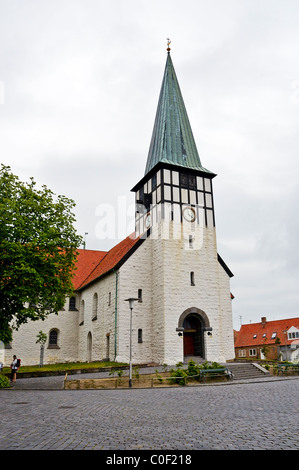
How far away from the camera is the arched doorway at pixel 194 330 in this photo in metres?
31.2

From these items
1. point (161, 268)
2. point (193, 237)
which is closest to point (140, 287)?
point (161, 268)

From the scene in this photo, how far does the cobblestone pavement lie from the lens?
7.40 m

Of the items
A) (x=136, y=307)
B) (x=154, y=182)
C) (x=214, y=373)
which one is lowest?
(x=214, y=373)

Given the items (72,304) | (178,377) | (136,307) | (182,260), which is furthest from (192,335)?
(72,304)

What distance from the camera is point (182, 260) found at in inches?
1259

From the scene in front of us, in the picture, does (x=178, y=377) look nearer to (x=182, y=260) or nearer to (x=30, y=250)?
(x=30, y=250)

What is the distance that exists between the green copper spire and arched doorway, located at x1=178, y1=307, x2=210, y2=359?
12.1m

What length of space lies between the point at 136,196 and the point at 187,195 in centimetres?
657

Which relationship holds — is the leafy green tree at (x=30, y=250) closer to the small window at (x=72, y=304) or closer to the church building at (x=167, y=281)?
the church building at (x=167, y=281)

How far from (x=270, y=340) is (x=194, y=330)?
37158mm

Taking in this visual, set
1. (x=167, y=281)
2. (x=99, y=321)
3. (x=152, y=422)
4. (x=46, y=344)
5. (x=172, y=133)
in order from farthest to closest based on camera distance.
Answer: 1. (x=46, y=344)
2. (x=172, y=133)
3. (x=99, y=321)
4. (x=167, y=281)
5. (x=152, y=422)

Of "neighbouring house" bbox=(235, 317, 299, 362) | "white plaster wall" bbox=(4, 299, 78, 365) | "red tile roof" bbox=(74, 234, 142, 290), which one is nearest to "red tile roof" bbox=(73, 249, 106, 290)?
"red tile roof" bbox=(74, 234, 142, 290)

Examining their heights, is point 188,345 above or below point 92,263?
below

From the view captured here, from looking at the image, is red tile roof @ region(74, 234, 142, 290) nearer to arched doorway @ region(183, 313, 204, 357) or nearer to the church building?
the church building
